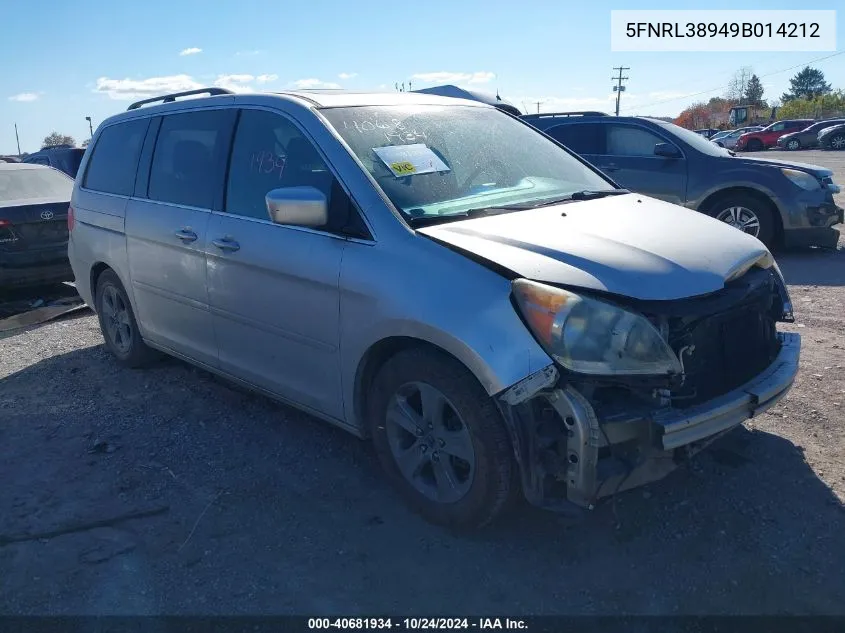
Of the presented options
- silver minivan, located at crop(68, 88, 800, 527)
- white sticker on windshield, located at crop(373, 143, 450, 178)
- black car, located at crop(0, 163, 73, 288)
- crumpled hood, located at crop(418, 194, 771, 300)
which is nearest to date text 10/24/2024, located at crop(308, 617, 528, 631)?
silver minivan, located at crop(68, 88, 800, 527)

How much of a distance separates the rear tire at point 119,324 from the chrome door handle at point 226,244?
1551mm

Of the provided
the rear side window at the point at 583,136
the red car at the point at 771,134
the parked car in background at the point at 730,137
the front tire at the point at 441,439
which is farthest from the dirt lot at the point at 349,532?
the parked car in background at the point at 730,137

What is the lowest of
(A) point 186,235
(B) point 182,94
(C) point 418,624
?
(C) point 418,624

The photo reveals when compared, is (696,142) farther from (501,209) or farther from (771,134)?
(771,134)

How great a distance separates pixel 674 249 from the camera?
3.15 meters

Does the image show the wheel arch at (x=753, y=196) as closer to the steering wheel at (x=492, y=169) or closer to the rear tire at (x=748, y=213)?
the rear tire at (x=748, y=213)

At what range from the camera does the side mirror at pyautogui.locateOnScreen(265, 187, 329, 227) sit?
3332mm

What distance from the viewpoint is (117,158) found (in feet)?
17.5

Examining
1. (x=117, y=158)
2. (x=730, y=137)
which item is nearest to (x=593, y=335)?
(x=117, y=158)

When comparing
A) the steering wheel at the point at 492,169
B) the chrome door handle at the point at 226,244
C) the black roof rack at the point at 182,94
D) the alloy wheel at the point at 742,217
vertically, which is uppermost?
the black roof rack at the point at 182,94

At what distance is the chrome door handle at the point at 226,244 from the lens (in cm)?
393

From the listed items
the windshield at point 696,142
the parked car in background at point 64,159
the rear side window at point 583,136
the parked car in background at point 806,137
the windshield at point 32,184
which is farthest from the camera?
the parked car in background at point 806,137

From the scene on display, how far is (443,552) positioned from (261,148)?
91.2 inches

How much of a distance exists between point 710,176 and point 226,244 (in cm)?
684
